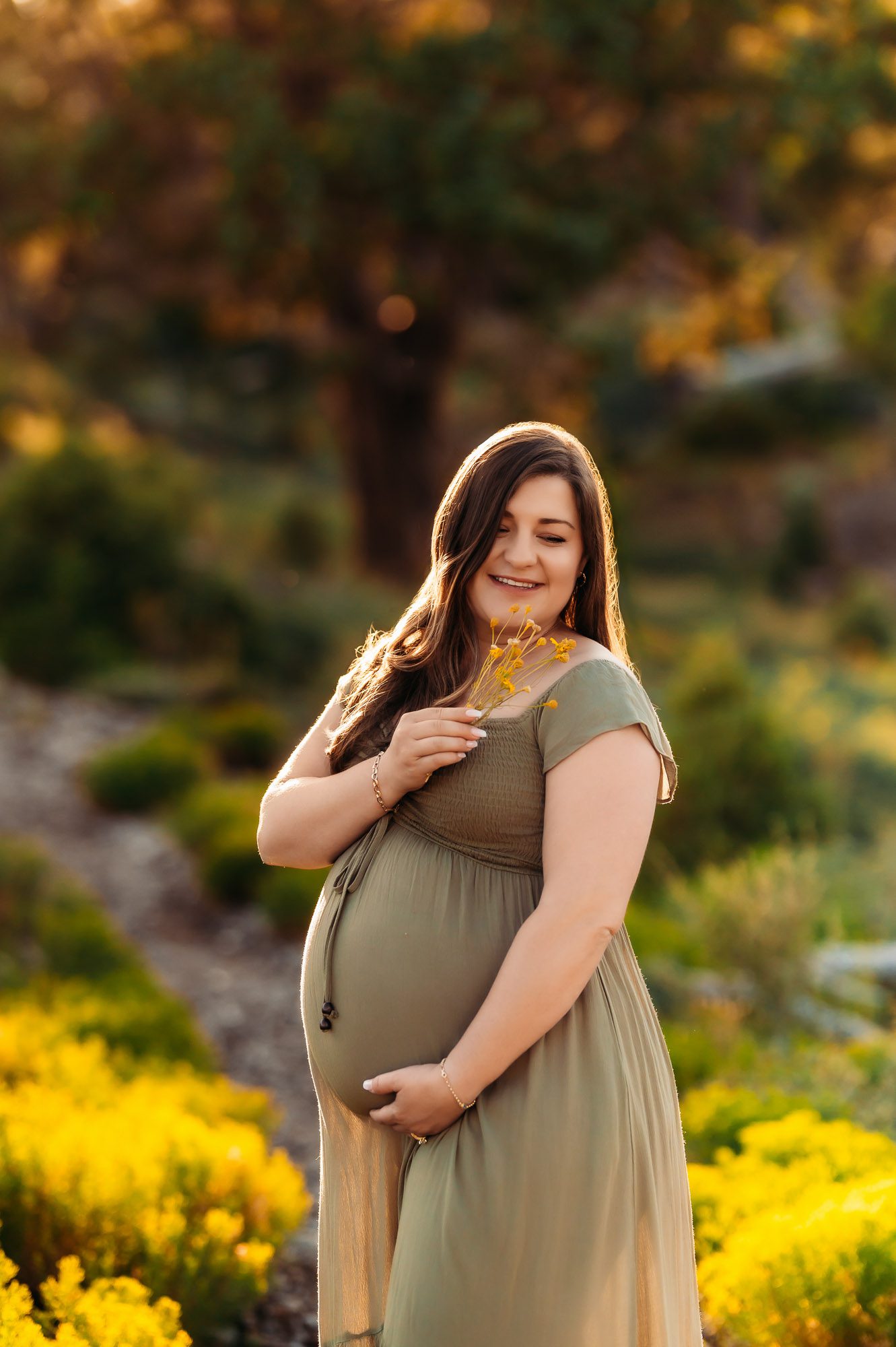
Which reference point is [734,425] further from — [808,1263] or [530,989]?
[530,989]

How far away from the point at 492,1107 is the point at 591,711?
1.94 feet

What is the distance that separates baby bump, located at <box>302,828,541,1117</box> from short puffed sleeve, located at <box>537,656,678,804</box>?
233 mm

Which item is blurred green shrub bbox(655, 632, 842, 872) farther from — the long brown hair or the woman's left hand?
the woman's left hand

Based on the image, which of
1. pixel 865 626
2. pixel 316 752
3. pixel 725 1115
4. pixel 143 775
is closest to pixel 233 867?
pixel 143 775

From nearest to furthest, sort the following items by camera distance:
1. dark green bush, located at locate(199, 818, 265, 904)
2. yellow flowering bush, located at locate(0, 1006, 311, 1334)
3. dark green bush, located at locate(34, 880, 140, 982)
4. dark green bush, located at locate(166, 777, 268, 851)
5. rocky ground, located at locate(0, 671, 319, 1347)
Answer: yellow flowering bush, located at locate(0, 1006, 311, 1334), rocky ground, located at locate(0, 671, 319, 1347), dark green bush, located at locate(34, 880, 140, 982), dark green bush, located at locate(199, 818, 265, 904), dark green bush, located at locate(166, 777, 268, 851)

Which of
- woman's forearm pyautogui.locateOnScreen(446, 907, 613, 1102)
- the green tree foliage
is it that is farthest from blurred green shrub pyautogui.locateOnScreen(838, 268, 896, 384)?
woman's forearm pyautogui.locateOnScreen(446, 907, 613, 1102)

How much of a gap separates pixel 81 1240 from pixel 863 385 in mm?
25182

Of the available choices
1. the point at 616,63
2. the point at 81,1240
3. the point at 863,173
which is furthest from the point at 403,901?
the point at 863,173

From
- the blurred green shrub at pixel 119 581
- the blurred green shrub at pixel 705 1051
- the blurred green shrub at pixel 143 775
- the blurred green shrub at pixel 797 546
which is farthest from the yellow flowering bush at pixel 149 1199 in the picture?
the blurred green shrub at pixel 797 546

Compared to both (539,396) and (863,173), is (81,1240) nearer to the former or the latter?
(539,396)

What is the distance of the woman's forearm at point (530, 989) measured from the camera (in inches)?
71.6

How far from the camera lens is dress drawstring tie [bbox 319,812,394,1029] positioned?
6.94 feet

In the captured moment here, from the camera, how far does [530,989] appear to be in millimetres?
1819

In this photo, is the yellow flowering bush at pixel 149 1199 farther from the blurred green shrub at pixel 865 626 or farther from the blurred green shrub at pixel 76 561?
the blurred green shrub at pixel 865 626
